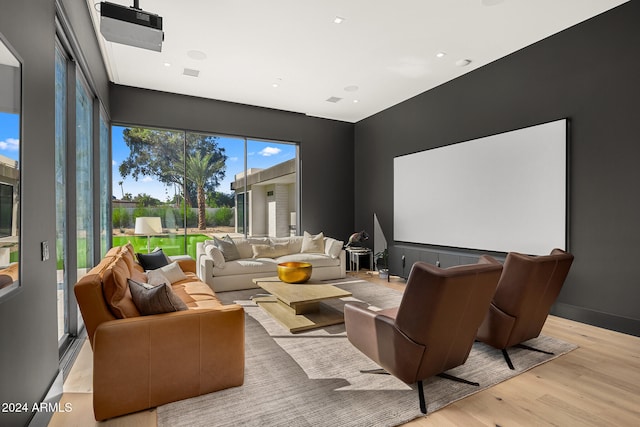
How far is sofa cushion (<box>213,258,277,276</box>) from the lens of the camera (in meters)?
5.20

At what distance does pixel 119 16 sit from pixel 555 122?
15.5 feet

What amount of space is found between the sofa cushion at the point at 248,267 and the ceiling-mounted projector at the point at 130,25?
319 centimetres

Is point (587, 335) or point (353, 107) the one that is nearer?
point (587, 335)

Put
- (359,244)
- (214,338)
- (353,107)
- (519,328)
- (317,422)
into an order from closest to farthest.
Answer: (317,422) → (214,338) → (519,328) → (353,107) → (359,244)

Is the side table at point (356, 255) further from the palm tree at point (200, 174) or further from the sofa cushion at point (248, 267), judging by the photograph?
the palm tree at point (200, 174)

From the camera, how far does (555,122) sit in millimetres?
4074

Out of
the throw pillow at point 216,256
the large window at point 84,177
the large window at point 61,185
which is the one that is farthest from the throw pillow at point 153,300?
the throw pillow at point 216,256

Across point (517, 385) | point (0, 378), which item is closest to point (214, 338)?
point (0, 378)

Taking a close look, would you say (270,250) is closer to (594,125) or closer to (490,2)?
(490,2)

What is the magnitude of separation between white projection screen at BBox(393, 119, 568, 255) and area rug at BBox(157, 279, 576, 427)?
156 centimetres

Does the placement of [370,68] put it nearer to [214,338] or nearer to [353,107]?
[353,107]

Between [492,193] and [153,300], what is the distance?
4.46 m

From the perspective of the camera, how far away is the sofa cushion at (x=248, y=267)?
520 cm

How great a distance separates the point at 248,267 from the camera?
212 inches
